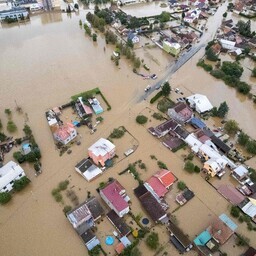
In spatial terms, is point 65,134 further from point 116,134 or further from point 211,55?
point 211,55

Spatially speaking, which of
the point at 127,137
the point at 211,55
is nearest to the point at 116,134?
the point at 127,137

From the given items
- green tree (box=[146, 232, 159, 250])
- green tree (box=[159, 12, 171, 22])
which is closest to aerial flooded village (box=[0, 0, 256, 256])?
green tree (box=[146, 232, 159, 250])

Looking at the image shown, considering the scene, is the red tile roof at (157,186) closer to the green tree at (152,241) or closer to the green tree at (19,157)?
the green tree at (152,241)

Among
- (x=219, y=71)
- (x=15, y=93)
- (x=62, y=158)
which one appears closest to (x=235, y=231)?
(x=62, y=158)

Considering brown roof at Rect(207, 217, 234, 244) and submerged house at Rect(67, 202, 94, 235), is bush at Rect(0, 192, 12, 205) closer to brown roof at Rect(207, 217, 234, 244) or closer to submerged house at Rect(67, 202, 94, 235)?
submerged house at Rect(67, 202, 94, 235)

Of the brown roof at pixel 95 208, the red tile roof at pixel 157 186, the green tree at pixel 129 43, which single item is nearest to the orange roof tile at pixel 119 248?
the brown roof at pixel 95 208

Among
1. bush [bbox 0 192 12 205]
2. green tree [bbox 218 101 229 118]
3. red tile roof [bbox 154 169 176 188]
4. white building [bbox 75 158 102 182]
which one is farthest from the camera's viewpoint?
green tree [bbox 218 101 229 118]
